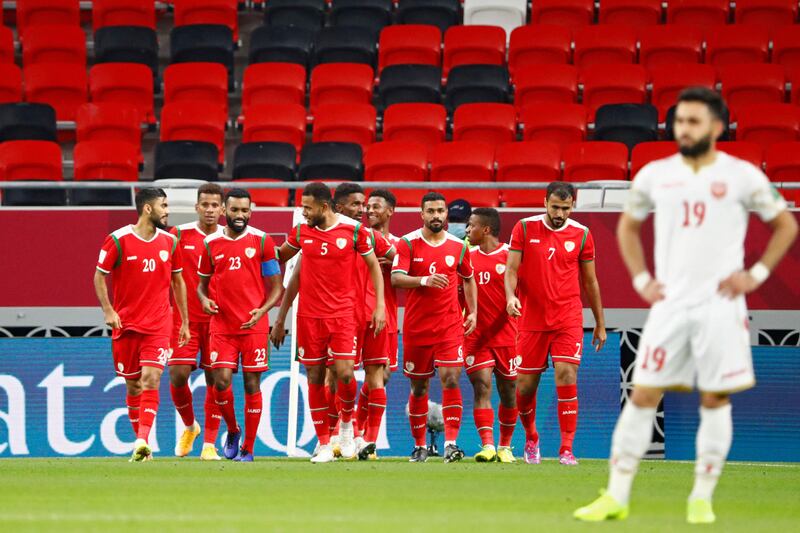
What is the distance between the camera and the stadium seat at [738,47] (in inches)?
749

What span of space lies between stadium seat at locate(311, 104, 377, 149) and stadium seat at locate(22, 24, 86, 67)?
13.8 feet

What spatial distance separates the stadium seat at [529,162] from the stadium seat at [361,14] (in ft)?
14.3

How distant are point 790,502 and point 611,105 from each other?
1025 centimetres

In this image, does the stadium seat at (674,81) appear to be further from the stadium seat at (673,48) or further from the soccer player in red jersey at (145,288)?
the soccer player in red jersey at (145,288)

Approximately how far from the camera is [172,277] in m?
11.8

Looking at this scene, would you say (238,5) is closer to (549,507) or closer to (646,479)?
(646,479)

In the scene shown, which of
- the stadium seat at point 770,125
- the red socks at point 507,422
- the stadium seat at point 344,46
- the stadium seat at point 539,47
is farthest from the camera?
the stadium seat at point 344,46

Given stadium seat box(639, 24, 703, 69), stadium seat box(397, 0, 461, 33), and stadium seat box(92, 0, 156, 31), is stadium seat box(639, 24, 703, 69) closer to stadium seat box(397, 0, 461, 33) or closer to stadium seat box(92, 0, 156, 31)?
stadium seat box(397, 0, 461, 33)

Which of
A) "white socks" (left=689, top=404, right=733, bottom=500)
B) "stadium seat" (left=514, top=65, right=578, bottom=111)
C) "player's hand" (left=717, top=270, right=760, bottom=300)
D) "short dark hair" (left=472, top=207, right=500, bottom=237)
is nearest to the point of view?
"player's hand" (left=717, top=270, right=760, bottom=300)

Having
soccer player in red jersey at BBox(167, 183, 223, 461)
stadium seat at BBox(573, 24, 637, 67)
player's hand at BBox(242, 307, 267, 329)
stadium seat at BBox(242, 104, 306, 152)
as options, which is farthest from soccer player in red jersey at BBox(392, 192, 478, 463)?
stadium seat at BBox(573, 24, 637, 67)

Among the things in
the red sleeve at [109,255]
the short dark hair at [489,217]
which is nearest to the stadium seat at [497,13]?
the short dark hair at [489,217]

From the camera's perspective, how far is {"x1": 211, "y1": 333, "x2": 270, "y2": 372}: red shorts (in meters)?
11.8

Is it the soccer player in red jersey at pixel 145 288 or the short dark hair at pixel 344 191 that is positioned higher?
the short dark hair at pixel 344 191

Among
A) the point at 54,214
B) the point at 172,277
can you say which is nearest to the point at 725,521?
the point at 172,277
